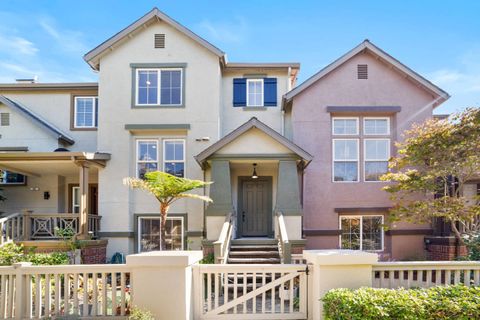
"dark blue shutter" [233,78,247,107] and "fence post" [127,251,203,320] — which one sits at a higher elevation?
"dark blue shutter" [233,78,247,107]

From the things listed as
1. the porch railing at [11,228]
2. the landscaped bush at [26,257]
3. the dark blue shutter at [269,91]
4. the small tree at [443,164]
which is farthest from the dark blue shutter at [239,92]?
the porch railing at [11,228]

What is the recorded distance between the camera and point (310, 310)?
6.04 m

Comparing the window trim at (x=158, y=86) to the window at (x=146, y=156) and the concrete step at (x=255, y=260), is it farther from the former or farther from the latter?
the concrete step at (x=255, y=260)

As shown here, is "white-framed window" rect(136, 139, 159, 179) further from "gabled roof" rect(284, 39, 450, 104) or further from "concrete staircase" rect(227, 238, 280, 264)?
"gabled roof" rect(284, 39, 450, 104)

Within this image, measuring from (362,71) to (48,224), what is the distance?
13105 mm

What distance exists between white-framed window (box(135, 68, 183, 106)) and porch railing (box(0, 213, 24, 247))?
597cm

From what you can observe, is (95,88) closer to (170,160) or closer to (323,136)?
(170,160)

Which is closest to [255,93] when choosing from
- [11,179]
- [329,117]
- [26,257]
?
[329,117]

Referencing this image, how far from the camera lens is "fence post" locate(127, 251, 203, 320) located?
18.1 feet

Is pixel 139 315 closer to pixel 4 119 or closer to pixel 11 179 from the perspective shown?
pixel 11 179

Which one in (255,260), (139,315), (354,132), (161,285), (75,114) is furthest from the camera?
(75,114)

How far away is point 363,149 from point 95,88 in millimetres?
11248

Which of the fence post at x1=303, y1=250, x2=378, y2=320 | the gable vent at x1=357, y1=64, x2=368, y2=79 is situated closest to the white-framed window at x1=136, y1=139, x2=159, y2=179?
the gable vent at x1=357, y1=64, x2=368, y2=79

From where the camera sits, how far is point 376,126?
1481cm
